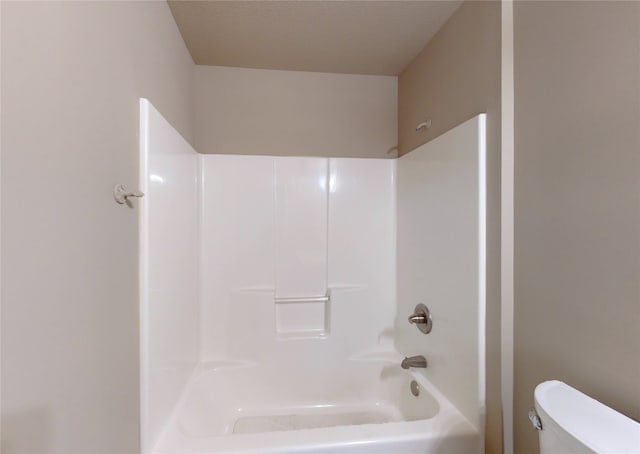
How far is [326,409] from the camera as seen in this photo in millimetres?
1968

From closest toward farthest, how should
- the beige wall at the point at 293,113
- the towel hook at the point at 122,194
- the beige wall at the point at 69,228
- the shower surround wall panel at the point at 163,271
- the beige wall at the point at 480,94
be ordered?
the beige wall at the point at 69,228, the towel hook at the point at 122,194, the shower surround wall panel at the point at 163,271, the beige wall at the point at 480,94, the beige wall at the point at 293,113

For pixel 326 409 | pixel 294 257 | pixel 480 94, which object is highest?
pixel 480 94

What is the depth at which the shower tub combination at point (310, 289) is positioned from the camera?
149cm

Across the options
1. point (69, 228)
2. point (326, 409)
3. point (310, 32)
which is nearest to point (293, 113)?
point (310, 32)

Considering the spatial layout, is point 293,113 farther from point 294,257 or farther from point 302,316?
point 302,316

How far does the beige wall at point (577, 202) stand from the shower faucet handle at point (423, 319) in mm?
518

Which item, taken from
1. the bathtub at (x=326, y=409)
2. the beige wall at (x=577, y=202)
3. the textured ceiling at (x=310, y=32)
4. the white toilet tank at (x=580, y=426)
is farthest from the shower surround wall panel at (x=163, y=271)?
the beige wall at (x=577, y=202)

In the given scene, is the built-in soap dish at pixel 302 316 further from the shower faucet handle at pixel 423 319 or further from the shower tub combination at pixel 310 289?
the shower faucet handle at pixel 423 319

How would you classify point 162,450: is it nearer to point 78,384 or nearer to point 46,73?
point 78,384

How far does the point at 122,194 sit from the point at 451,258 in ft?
4.15

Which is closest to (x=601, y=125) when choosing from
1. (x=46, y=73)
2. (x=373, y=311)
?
(x=46, y=73)

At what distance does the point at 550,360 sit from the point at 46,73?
146cm

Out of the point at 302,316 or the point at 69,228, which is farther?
the point at 302,316

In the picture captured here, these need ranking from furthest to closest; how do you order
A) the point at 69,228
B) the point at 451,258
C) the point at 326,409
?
the point at 326,409, the point at 451,258, the point at 69,228
